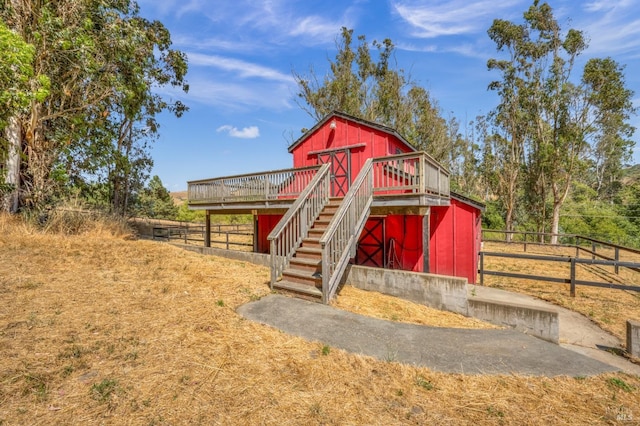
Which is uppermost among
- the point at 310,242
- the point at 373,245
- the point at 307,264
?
the point at 310,242

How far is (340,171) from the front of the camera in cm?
→ 1045

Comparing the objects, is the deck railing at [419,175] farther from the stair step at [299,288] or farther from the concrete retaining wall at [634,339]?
the concrete retaining wall at [634,339]

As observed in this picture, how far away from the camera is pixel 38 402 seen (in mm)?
2463

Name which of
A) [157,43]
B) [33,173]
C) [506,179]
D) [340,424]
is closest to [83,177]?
[33,173]

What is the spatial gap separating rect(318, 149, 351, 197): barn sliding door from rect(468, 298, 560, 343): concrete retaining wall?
591 centimetres

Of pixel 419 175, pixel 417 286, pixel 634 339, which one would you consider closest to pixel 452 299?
pixel 417 286

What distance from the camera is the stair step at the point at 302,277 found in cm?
604

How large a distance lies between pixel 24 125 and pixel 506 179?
2918 cm

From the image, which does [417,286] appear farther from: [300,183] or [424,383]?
[300,183]

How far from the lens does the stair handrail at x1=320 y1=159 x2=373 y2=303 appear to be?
560cm

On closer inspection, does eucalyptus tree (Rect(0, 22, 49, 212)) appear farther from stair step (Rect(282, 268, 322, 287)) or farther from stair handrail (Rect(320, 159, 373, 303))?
stair handrail (Rect(320, 159, 373, 303))

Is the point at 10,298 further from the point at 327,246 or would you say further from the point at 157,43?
the point at 157,43

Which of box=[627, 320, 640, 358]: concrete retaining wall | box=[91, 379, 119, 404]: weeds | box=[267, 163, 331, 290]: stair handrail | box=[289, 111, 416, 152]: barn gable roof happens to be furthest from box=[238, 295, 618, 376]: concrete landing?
box=[289, 111, 416, 152]: barn gable roof

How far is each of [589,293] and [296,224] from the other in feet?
27.9
